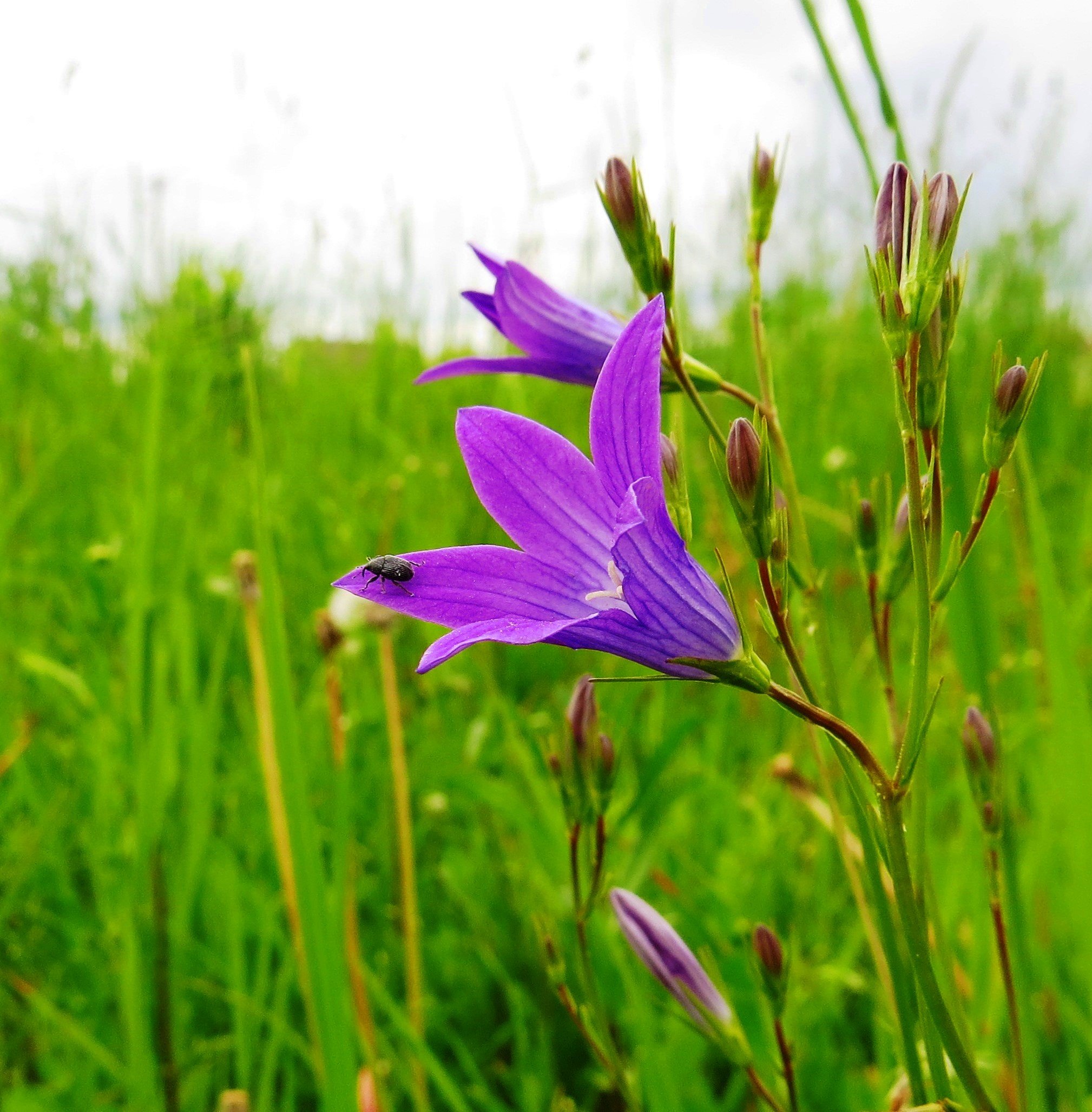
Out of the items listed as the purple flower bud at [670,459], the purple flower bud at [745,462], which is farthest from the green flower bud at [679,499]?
the purple flower bud at [745,462]

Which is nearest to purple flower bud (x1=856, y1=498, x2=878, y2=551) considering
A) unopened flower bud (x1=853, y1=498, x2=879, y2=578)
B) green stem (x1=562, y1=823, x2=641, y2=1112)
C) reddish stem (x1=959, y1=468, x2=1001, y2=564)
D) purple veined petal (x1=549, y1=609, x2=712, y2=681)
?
unopened flower bud (x1=853, y1=498, x2=879, y2=578)

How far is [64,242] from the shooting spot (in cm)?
491

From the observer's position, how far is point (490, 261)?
38.9 inches

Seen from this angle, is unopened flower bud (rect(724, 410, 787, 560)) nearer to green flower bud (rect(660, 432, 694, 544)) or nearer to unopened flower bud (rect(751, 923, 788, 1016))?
green flower bud (rect(660, 432, 694, 544))

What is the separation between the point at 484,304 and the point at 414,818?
1523 millimetres

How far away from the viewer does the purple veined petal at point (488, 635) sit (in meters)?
0.59

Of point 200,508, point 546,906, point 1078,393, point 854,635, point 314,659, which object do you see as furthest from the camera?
point 1078,393

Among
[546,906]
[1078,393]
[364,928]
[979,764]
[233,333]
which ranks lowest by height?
[364,928]

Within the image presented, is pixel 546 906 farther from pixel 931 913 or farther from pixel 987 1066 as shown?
pixel 931 913

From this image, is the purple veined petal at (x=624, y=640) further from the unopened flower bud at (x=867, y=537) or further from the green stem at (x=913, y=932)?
the unopened flower bud at (x=867, y=537)

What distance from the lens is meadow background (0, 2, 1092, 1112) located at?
137cm

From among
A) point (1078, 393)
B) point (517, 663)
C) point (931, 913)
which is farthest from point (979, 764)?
point (1078, 393)

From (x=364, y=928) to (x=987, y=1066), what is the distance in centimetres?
126

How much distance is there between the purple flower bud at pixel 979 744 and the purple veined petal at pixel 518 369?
55 centimetres
